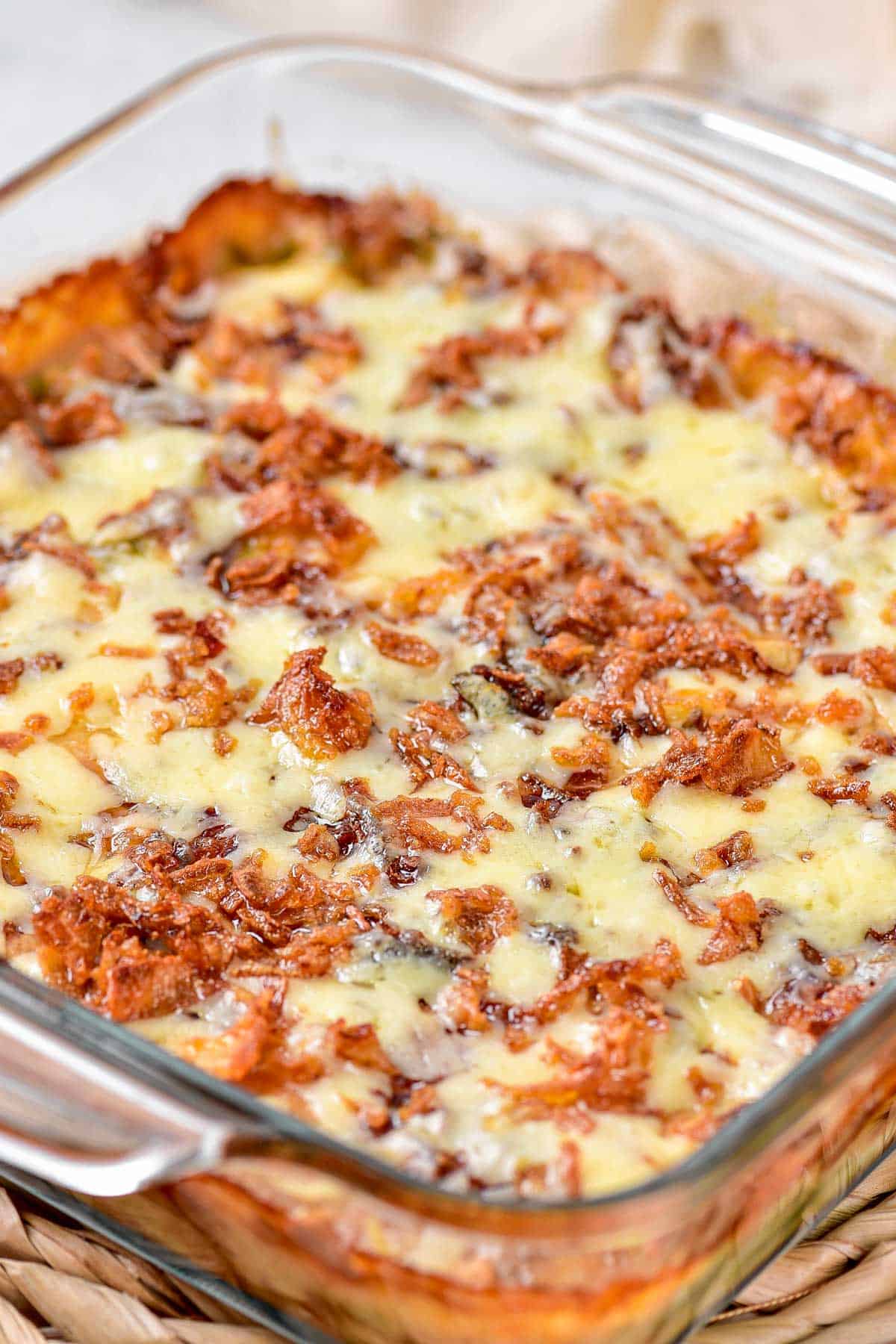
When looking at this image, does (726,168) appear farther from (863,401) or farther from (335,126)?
(335,126)

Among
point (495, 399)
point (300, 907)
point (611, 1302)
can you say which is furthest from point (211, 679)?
point (611, 1302)

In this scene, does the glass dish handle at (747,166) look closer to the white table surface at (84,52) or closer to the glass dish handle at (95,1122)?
the glass dish handle at (95,1122)

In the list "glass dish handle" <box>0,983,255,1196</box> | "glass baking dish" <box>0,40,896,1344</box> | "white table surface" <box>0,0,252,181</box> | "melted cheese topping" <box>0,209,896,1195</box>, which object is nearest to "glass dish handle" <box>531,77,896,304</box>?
"melted cheese topping" <box>0,209,896,1195</box>

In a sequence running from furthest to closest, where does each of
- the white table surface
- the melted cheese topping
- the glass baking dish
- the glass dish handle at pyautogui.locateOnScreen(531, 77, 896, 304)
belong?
the white table surface, the glass dish handle at pyautogui.locateOnScreen(531, 77, 896, 304), the melted cheese topping, the glass baking dish

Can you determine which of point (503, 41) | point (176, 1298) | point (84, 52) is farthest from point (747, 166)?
point (84, 52)

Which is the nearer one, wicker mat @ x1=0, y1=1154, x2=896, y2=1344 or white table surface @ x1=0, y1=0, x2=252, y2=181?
wicker mat @ x1=0, y1=1154, x2=896, y2=1344

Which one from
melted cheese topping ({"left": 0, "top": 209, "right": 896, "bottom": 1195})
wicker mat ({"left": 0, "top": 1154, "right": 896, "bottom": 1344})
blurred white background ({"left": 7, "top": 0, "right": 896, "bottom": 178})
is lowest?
wicker mat ({"left": 0, "top": 1154, "right": 896, "bottom": 1344})

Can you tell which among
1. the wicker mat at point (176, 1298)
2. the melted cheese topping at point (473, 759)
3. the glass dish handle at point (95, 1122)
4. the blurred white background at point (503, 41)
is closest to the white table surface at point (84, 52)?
the blurred white background at point (503, 41)

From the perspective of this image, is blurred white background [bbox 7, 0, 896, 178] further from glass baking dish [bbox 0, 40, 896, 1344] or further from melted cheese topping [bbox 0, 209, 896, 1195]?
glass baking dish [bbox 0, 40, 896, 1344]
